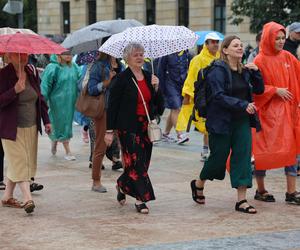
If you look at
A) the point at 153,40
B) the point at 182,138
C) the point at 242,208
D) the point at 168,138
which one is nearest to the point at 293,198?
the point at 242,208

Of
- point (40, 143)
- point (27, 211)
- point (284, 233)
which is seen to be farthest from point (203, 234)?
point (40, 143)

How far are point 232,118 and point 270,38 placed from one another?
928 millimetres

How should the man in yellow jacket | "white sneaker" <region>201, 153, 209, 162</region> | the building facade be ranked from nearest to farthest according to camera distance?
the man in yellow jacket → "white sneaker" <region>201, 153, 209, 162</region> → the building facade

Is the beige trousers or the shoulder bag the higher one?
the shoulder bag

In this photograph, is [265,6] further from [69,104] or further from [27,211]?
[27,211]

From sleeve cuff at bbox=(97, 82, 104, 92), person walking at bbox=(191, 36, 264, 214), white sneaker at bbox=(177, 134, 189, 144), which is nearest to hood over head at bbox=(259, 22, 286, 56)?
person walking at bbox=(191, 36, 264, 214)

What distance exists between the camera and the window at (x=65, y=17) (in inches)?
1865

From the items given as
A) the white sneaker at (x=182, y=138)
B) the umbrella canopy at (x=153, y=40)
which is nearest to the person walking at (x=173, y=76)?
the white sneaker at (x=182, y=138)

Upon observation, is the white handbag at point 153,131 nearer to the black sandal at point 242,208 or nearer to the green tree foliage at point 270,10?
the black sandal at point 242,208

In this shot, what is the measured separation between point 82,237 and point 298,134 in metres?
2.60

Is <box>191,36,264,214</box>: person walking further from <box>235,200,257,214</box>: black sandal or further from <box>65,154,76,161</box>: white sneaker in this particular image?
<box>65,154,76,161</box>: white sneaker

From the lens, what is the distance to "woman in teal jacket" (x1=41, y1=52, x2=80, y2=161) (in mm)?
10672

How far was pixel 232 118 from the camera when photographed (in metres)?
7.07

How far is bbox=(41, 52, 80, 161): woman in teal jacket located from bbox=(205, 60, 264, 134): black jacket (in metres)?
3.99
